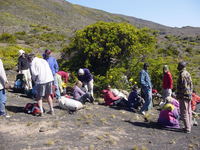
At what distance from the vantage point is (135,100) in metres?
8.56

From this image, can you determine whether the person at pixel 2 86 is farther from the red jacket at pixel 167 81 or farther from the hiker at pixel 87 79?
the red jacket at pixel 167 81

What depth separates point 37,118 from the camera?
6688 millimetres

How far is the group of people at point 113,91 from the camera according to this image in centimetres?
637

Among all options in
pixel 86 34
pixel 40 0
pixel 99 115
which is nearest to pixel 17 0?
pixel 40 0

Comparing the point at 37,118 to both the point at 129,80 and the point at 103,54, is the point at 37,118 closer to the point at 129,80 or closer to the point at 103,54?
the point at 129,80

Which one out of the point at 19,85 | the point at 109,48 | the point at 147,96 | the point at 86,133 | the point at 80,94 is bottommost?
the point at 86,133

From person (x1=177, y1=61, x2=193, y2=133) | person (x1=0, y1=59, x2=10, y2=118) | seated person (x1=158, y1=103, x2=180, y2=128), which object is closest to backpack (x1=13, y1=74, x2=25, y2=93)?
person (x1=0, y1=59, x2=10, y2=118)

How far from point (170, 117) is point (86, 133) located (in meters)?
2.23

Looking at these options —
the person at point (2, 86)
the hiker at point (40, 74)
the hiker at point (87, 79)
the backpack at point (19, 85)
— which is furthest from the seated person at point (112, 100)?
the person at point (2, 86)

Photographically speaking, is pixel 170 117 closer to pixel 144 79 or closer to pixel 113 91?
pixel 144 79

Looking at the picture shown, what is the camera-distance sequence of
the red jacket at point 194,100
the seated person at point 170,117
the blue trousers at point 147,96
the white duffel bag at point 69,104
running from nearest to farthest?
the seated person at point 170,117 < the white duffel bag at point 69,104 < the blue trousers at point 147,96 < the red jacket at point 194,100

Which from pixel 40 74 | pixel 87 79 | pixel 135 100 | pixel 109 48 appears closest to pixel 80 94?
pixel 87 79

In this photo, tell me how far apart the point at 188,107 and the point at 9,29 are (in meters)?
32.5

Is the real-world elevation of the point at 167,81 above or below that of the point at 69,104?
above
